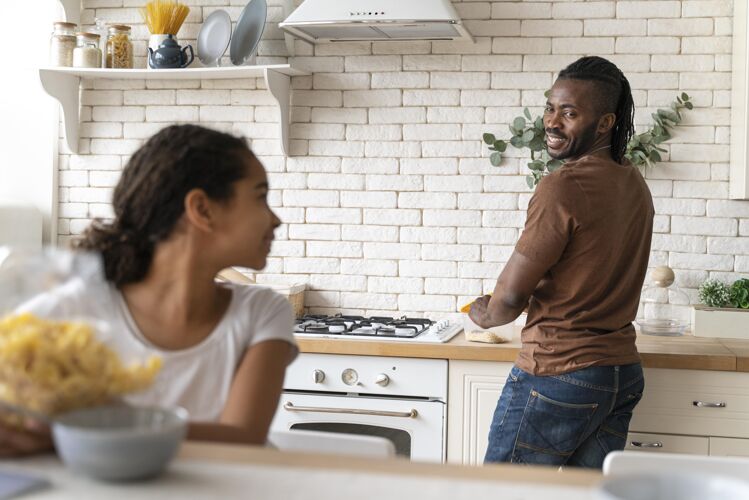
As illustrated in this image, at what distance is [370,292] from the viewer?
370 cm

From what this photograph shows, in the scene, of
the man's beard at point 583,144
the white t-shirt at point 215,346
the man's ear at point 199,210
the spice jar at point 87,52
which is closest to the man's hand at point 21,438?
the white t-shirt at point 215,346

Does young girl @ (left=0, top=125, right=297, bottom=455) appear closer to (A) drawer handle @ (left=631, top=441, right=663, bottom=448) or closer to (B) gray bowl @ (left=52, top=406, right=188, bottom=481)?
(B) gray bowl @ (left=52, top=406, right=188, bottom=481)

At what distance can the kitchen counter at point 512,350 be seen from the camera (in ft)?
9.38

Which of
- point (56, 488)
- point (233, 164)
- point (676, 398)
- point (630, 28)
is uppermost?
point (630, 28)

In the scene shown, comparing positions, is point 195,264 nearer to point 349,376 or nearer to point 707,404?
point 349,376

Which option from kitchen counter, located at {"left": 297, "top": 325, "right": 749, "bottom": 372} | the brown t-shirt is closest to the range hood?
the brown t-shirt

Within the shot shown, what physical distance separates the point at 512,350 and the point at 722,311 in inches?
32.3

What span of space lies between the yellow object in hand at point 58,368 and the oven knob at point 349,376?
190 cm

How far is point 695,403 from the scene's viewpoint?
2.88 meters

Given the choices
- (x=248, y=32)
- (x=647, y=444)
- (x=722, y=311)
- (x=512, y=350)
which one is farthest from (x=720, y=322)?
(x=248, y=32)

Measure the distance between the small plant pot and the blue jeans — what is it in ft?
2.63

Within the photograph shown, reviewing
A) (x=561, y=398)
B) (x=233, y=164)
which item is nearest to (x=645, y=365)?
(x=561, y=398)

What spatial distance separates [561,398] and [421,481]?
52.8 inches

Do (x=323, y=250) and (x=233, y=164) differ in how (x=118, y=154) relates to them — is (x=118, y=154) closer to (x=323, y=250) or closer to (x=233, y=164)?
(x=323, y=250)
